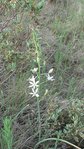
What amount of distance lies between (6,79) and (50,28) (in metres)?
1.45

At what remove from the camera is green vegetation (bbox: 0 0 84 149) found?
2172mm

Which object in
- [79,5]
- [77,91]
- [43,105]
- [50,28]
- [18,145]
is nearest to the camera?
[18,145]

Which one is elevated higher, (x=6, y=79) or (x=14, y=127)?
(x=6, y=79)

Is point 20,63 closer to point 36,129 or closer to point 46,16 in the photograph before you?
point 36,129

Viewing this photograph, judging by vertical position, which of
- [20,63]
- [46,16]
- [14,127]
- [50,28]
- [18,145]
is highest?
[46,16]

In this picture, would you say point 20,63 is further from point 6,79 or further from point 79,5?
point 79,5

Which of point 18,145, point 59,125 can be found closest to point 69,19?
point 59,125

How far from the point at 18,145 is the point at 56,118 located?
30 cm

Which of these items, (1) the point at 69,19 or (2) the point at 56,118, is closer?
(2) the point at 56,118

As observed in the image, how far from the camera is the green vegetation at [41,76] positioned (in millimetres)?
2172

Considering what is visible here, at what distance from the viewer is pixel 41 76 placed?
9.20 ft

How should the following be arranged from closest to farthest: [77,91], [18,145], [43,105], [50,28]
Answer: [18,145] → [43,105] → [77,91] → [50,28]

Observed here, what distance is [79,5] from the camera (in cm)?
450

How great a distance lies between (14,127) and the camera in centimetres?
218
